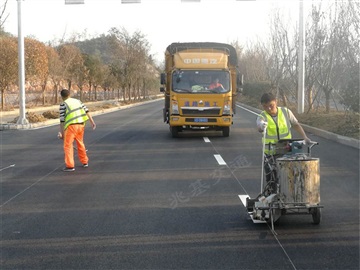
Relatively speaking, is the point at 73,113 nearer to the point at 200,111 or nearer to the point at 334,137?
the point at 200,111

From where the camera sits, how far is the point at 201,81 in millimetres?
17469

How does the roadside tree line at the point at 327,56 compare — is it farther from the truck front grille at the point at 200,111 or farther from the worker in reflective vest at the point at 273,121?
the worker in reflective vest at the point at 273,121

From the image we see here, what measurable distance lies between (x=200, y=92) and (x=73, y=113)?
696 centimetres

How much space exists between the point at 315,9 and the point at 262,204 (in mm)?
19528

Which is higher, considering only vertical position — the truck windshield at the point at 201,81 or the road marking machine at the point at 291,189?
the truck windshield at the point at 201,81

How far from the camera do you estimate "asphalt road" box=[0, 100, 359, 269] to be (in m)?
5.22

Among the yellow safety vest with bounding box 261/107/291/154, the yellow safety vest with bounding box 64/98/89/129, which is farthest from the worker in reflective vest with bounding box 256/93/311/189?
the yellow safety vest with bounding box 64/98/89/129

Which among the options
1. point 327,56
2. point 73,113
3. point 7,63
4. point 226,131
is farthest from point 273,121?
point 7,63

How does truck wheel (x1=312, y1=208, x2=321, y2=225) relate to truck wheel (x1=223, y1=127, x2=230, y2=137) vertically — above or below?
below

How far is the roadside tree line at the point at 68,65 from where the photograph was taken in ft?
111

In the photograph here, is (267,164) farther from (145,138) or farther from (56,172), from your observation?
(145,138)

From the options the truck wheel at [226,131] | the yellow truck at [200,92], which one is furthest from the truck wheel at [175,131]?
the truck wheel at [226,131]

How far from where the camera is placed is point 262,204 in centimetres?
628

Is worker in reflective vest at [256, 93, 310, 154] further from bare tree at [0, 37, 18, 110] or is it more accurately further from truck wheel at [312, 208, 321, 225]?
bare tree at [0, 37, 18, 110]
